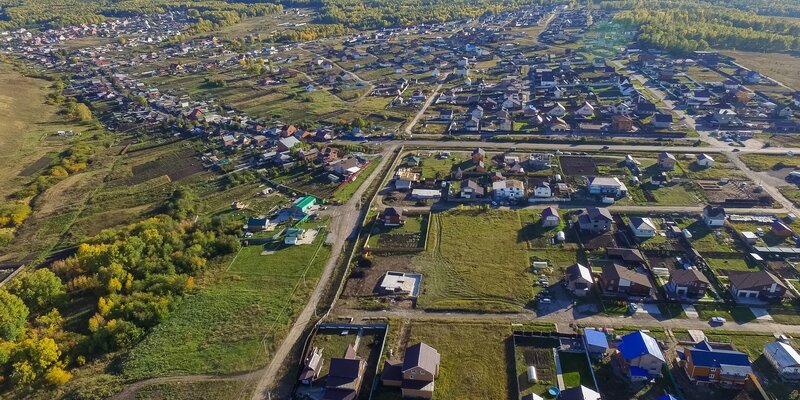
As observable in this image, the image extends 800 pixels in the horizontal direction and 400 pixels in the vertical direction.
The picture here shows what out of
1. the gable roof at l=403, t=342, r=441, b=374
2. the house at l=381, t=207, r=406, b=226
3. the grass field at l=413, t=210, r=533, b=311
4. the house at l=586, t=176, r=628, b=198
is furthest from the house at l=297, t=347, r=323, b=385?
the house at l=586, t=176, r=628, b=198

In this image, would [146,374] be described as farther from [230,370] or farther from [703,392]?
[703,392]

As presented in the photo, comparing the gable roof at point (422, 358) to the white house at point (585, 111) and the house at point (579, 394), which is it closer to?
the house at point (579, 394)

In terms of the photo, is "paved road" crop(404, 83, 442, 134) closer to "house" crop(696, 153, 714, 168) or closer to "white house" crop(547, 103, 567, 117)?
"white house" crop(547, 103, 567, 117)

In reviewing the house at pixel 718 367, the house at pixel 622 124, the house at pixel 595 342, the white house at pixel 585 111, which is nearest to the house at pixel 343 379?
the house at pixel 595 342

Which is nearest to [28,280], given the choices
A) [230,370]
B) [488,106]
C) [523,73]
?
[230,370]

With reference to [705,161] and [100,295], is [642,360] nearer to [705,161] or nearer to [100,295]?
[705,161]

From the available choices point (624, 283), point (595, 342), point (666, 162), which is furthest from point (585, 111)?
point (595, 342)
